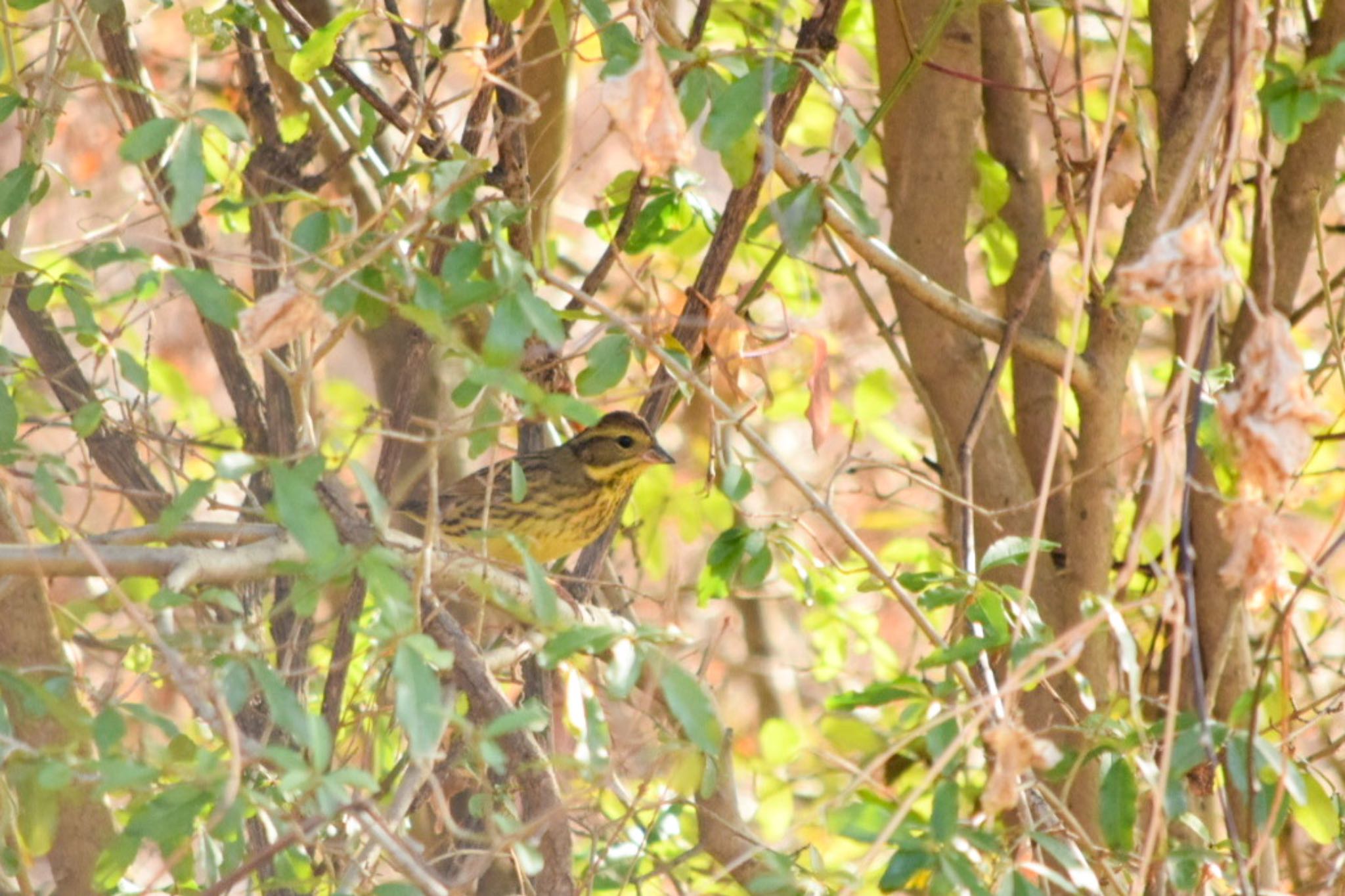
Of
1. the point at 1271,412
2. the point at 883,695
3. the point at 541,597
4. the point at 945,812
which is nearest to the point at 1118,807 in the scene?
the point at 945,812

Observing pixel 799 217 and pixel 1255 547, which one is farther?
pixel 799 217

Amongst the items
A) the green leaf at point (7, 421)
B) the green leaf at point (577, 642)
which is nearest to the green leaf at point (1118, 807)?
the green leaf at point (577, 642)

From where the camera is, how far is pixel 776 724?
4.47 meters

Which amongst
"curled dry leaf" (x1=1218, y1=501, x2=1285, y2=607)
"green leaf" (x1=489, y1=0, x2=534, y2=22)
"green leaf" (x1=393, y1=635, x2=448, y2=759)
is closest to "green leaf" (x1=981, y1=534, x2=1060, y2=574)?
"curled dry leaf" (x1=1218, y1=501, x2=1285, y2=607)

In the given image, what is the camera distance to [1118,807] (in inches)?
104

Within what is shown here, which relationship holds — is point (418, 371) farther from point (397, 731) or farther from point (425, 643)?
point (425, 643)

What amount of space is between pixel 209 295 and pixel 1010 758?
1.33 m

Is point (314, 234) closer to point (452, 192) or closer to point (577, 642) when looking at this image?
point (452, 192)

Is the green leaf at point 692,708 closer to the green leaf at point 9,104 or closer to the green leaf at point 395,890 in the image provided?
the green leaf at point 395,890

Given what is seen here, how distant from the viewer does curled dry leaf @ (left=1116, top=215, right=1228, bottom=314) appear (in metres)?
2.21

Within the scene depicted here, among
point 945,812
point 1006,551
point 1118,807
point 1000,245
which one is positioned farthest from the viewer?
point 1000,245

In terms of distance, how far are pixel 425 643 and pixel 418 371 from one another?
2188 millimetres

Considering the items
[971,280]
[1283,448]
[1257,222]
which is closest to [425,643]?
[1283,448]

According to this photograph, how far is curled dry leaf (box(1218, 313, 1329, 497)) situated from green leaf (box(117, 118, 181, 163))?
1640 mm
